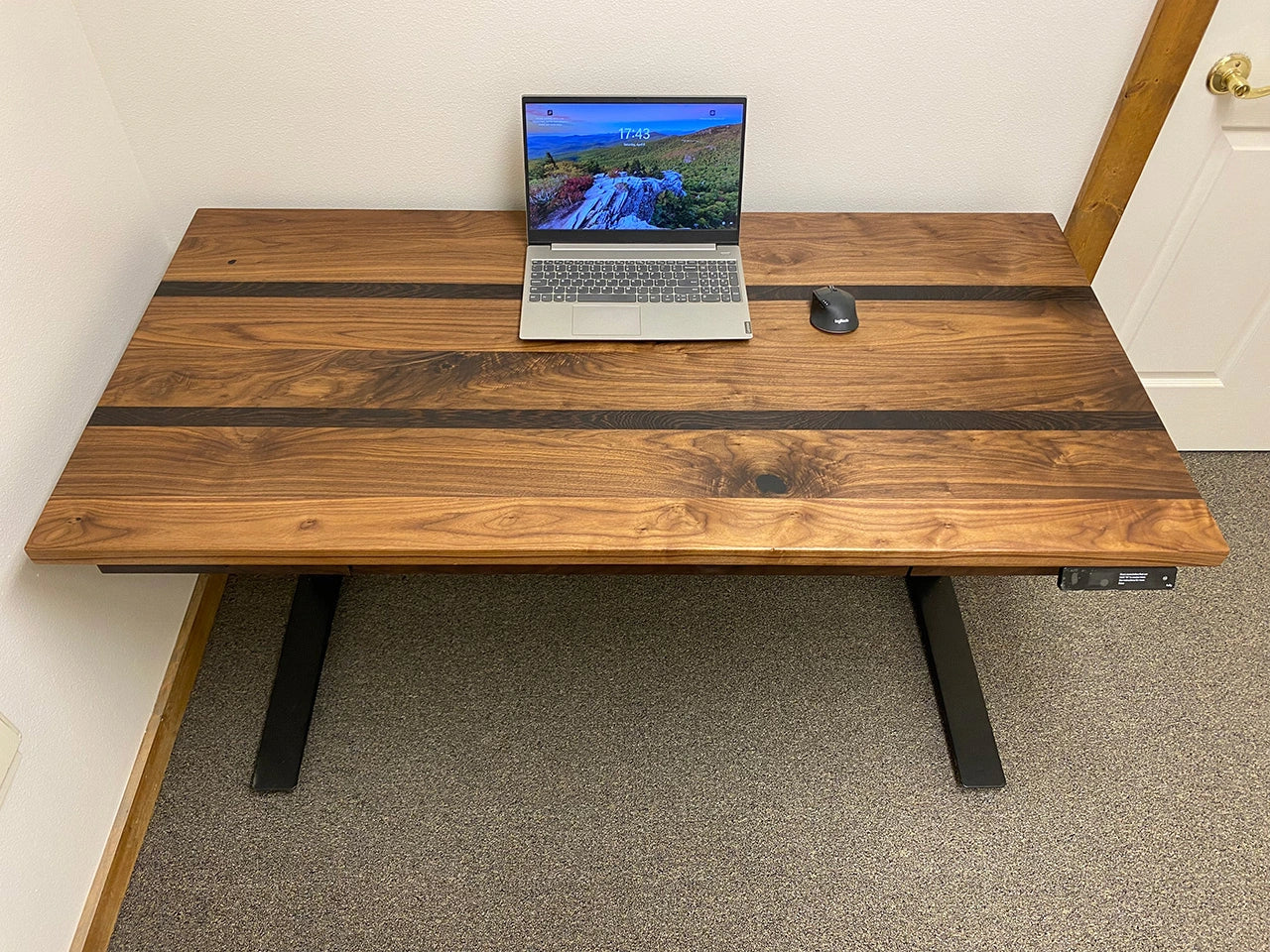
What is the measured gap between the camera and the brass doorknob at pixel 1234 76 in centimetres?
162

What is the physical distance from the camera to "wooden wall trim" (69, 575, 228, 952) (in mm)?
1502

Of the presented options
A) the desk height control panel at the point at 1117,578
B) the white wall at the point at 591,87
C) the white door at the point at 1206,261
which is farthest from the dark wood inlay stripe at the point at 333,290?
the white door at the point at 1206,261

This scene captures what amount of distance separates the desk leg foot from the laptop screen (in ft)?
2.83

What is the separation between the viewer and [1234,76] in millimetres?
1631

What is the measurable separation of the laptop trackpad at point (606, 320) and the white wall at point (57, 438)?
0.81m

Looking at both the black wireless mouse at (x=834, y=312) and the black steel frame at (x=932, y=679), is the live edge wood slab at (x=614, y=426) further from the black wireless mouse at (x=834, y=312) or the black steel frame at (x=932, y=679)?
the black steel frame at (x=932, y=679)

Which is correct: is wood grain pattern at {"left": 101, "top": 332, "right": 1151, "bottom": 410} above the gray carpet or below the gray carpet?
above

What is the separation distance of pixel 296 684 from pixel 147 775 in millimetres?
287

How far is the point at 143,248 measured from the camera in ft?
5.63

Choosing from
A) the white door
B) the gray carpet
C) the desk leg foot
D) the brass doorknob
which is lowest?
the gray carpet

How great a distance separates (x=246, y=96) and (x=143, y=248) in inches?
13.8

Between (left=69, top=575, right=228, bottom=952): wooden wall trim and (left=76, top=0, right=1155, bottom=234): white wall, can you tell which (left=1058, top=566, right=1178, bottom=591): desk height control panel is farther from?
(left=69, top=575, right=228, bottom=952): wooden wall trim

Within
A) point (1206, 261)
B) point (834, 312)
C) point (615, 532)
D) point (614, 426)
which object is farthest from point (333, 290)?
point (1206, 261)

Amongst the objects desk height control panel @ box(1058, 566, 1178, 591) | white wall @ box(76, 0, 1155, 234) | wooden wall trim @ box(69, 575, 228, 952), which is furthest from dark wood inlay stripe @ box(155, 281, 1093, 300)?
wooden wall trim @ box(69, 575, 228, 952)
